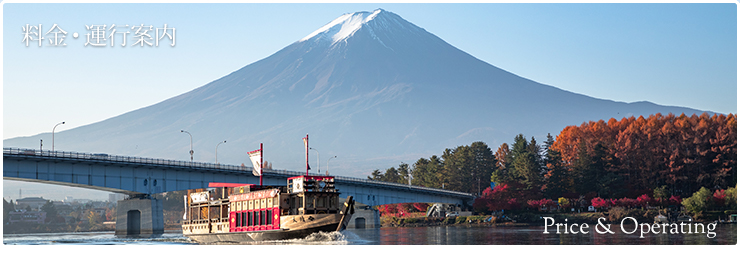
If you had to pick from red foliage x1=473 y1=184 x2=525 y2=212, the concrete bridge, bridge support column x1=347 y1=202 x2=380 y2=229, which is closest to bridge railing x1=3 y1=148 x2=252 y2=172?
the concrete bridge

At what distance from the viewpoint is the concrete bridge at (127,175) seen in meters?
84.8

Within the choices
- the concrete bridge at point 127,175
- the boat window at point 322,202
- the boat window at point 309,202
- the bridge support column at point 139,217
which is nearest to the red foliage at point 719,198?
the concrete bridge at point 127,175

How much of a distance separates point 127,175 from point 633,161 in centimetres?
A: 9347

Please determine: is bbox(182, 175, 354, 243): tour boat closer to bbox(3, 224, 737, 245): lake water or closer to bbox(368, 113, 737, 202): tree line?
bbox(3, 224, 737, 245): lake water

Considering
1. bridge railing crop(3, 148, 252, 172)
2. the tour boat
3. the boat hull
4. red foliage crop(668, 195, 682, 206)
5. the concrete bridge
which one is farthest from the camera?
red foliage crop(668, 195, 682, 206)

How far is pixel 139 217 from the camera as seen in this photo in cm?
9725

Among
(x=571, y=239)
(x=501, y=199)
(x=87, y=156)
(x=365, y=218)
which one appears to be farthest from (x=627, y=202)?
(x=87, y=156)

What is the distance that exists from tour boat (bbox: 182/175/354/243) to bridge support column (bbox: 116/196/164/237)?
70.0 ft

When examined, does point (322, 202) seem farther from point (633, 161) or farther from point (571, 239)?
point (633, 161)

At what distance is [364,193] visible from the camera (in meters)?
132

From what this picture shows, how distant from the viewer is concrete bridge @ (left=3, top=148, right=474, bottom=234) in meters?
84.8
